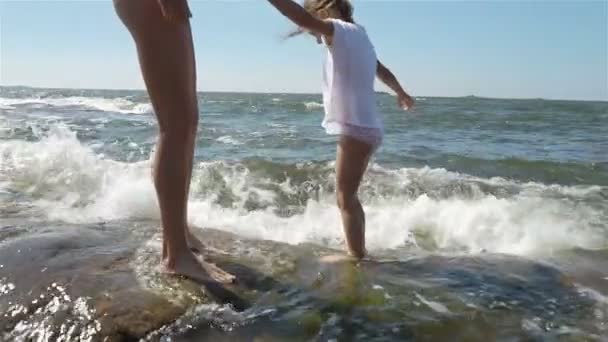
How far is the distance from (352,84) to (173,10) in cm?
111

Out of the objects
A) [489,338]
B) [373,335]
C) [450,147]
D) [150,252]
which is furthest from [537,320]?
[450,147]

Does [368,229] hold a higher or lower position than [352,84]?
lower

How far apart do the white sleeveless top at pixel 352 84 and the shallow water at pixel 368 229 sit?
2.42ft

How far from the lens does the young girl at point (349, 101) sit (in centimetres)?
312

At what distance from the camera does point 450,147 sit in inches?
479

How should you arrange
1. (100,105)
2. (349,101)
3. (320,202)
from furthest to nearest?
(100,105) → (320,202) → (349,101)

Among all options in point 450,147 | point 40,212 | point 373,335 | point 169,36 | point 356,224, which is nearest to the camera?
point 373,335

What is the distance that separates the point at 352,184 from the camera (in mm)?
3250

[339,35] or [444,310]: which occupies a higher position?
[339,35]

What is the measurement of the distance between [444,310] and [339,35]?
4.76 ft

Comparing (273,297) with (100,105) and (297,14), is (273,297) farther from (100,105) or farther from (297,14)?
(100,105)

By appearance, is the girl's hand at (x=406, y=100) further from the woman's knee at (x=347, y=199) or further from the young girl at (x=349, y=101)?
the woman's knee at (x=347, y=199)

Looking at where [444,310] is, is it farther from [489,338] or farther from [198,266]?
[198,266]

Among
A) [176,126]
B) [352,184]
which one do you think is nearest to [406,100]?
[352,184]
